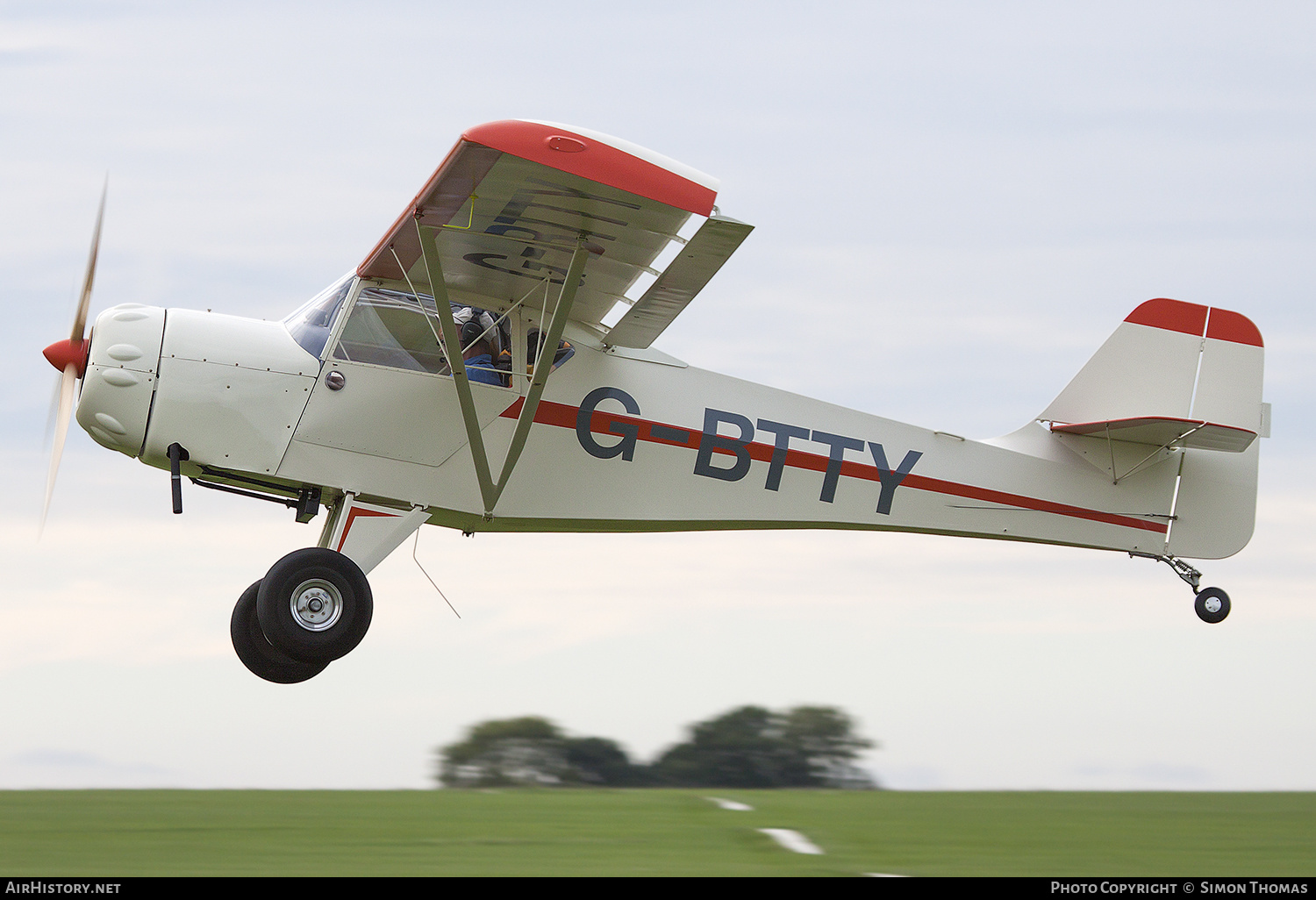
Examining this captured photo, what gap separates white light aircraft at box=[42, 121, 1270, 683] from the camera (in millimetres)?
7996

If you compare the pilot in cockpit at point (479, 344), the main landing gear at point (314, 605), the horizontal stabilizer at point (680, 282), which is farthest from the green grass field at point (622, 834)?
the horizontal stabilizer at point (680, 282)

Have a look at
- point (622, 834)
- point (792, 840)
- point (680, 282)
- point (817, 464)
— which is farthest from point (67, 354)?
point (792, 840)

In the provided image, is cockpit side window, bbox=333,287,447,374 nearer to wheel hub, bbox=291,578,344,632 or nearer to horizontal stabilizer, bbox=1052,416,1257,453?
wheel hub, bbox=291,578,344,632

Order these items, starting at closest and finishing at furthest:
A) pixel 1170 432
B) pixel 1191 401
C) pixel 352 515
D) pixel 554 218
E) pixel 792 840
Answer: pixel 792 840, pixel 554 218, pixel 352 515, pixel 1170 432, pixel 1191 401

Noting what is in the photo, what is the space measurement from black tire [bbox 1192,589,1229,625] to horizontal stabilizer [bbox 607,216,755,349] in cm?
454

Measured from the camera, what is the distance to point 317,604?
8016 mm

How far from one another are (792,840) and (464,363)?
11.9 feet

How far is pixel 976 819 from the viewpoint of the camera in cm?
817

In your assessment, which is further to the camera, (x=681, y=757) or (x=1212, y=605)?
(x=681, y=757)

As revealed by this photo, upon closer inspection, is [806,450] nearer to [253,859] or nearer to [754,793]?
[754,793]

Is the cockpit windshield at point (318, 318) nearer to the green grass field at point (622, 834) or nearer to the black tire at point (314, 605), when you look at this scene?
the black tire at point (314, 605)

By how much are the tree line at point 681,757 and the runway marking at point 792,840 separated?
135 inches

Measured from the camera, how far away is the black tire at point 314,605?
311 inches

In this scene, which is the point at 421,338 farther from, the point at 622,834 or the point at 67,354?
the point at 622,834
